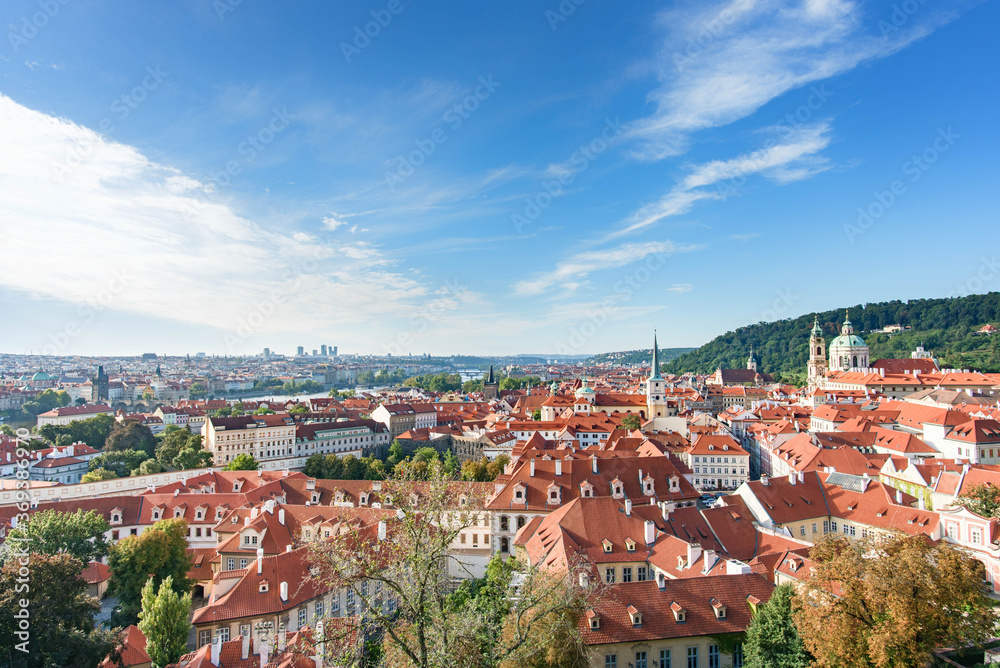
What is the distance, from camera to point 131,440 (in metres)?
67.9

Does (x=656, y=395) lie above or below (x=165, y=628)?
above

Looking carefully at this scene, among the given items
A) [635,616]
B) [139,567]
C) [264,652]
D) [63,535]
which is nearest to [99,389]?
[63,535]

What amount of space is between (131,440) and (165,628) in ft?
185

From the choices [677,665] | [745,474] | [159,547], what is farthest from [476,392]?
[677,665]

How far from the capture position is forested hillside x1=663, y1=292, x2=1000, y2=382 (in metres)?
124

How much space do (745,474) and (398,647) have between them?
50.5 m

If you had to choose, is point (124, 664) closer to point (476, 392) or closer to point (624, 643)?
point (624, 643)

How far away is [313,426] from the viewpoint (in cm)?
7456

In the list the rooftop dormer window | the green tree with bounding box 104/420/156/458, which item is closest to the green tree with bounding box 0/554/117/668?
the rooftop dormer window

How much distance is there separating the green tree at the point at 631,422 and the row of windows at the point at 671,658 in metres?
51.3

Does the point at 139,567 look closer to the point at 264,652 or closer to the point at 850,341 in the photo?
the point at 264,652

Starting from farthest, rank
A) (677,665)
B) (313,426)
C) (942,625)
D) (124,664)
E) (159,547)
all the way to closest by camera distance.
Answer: (313,426) → (159,547) → (124,664) → (677,665) → (942,625)

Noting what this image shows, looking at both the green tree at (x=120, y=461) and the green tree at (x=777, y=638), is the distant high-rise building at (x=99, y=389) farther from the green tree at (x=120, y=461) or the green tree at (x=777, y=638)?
the green tree at (x=777, y=638)

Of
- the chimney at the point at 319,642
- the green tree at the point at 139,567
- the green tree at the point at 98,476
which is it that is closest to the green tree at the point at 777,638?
the chimney at the point at 319,642
